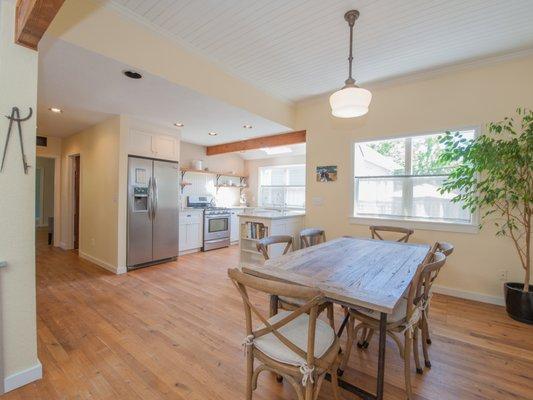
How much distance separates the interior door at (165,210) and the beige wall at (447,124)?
2636mm

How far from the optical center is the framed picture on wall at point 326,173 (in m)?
4.12

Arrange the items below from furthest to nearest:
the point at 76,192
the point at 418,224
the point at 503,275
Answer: the point at 76,192 → the point at 418,224 → the point at 503,275

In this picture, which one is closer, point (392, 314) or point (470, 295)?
point (392, 314)

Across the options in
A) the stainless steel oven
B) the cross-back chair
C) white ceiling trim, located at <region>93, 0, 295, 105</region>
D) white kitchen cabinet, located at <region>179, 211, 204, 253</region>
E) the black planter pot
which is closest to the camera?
the cross-back chair

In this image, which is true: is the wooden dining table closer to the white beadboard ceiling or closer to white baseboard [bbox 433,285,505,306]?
white baseboard [bbox 433,285,505,306]

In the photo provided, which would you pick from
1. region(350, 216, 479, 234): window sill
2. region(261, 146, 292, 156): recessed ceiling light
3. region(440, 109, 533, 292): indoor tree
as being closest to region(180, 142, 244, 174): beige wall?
region(261, 146, 292, 156): recessed ceiling light

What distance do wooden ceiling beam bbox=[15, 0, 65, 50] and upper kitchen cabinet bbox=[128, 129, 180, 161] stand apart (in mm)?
2421

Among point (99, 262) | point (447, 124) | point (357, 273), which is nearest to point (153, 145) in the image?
point (99, 262)

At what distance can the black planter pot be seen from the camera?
8.35 feet

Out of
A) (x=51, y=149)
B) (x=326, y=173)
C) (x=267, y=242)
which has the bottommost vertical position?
(x=267, y=242)

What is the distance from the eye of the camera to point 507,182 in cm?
264

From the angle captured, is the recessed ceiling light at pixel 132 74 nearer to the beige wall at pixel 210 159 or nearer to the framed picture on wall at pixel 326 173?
the framed picture on wall at pixel 326 173

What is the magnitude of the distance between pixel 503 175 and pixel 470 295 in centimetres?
154

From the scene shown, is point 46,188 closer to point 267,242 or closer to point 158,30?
point 158,30
